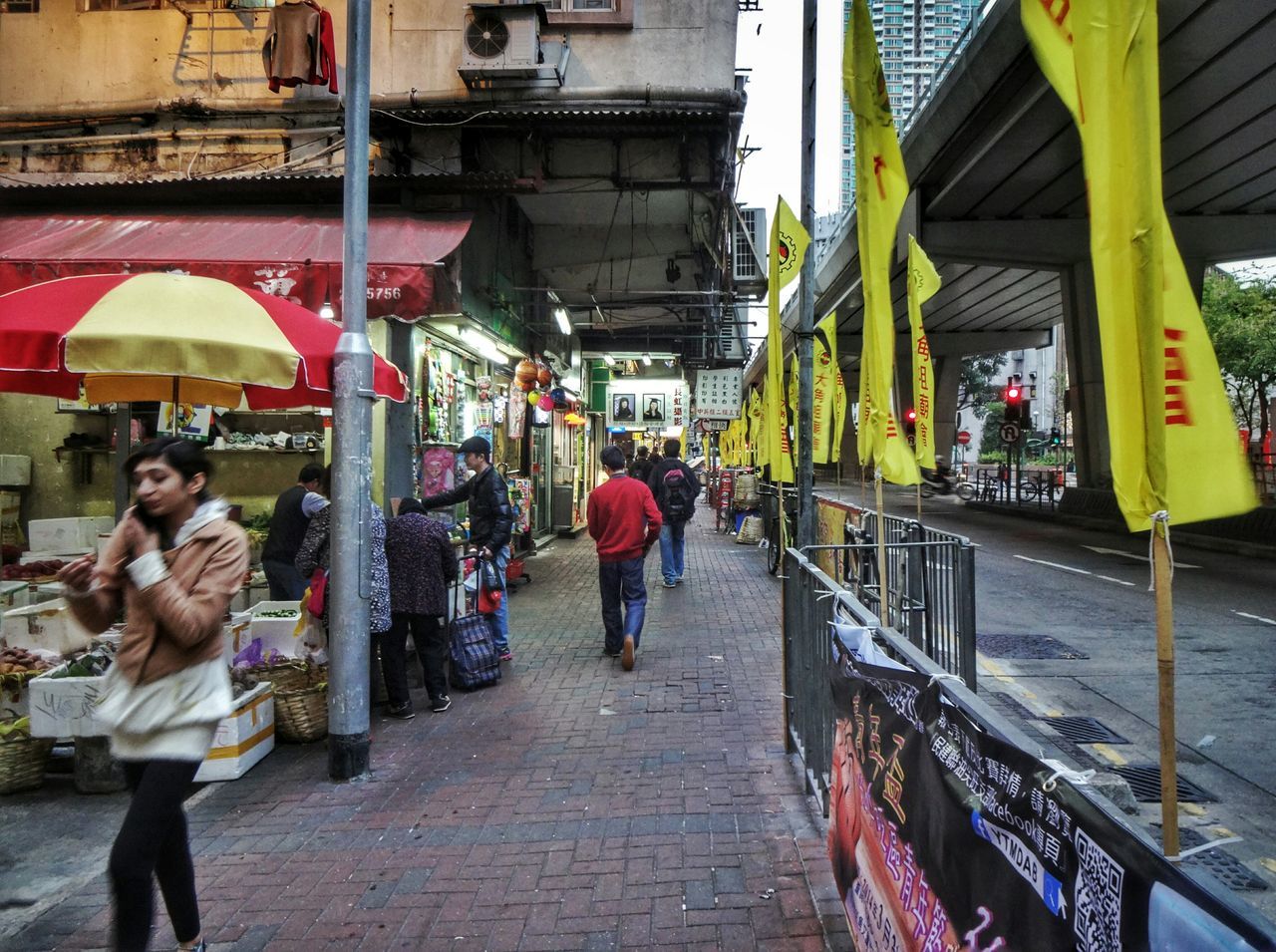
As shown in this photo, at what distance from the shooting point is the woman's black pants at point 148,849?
2.71 meters

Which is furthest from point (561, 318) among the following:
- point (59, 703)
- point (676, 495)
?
point (59, 703)

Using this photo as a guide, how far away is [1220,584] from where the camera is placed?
40.4 feet

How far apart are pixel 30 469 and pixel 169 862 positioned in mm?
8487

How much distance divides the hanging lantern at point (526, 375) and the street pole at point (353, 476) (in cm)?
743

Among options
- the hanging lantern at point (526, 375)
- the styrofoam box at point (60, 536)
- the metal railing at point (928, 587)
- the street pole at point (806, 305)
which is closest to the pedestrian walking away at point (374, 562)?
the metal railing at point (928, 587)

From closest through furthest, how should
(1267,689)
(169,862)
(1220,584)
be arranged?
(169,862) → (1267,689) → (1220,584)

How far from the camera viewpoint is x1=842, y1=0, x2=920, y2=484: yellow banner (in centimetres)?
404

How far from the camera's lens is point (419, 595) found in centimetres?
610

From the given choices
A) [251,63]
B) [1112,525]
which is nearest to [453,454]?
[251,63]

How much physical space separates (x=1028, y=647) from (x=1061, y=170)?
15009mm

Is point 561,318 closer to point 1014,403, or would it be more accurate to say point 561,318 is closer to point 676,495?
point 676,495

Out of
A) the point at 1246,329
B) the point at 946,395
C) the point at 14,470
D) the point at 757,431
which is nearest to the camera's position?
the point at 14,470

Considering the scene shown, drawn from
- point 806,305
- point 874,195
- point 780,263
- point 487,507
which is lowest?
point 487,507

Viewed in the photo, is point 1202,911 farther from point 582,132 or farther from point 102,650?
point 582,132
